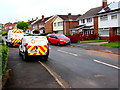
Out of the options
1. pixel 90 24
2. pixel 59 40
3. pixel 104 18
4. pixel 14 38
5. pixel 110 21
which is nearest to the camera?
pixel 14 38

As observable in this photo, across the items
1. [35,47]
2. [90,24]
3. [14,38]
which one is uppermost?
[90,24]

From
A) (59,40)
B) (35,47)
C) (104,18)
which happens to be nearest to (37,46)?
(35,47)

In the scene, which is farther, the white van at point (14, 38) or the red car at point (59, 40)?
the red car at point (59, 40)

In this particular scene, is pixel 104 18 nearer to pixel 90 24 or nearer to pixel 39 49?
pixel 90 24

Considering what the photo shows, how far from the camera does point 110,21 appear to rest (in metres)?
32.2

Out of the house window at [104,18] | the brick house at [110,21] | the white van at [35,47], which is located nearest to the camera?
the white van at [35,47]

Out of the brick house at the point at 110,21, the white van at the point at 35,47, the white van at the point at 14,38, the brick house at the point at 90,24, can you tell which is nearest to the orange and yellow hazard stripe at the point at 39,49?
the white van at the point at 35,47

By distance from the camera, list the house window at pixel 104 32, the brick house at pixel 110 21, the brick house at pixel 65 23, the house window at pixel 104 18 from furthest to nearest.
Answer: the brick house at pixel 65 23
the house window at pixel 104 32
the house window at pixel 104 18
the brick house at pixel 110 21

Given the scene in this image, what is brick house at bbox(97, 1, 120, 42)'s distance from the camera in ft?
101

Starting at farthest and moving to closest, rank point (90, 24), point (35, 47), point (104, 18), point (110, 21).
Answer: point (90, 24) < point (104, 18) < point (110, 21) < point (35, 47)

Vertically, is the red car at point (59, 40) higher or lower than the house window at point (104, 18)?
lower

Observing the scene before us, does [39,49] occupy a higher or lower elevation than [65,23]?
lower

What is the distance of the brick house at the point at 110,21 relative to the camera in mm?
30703

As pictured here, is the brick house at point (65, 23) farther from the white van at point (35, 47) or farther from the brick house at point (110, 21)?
the white van at point (35, 47)
